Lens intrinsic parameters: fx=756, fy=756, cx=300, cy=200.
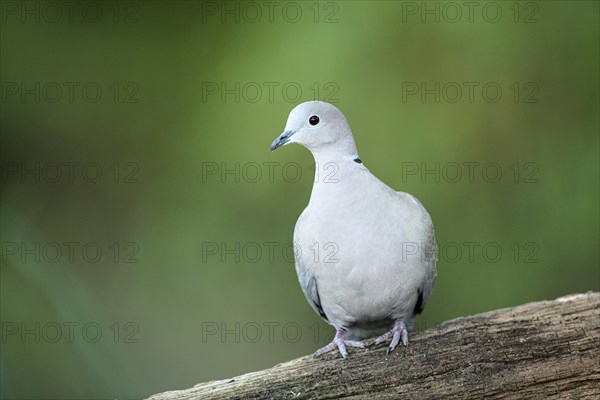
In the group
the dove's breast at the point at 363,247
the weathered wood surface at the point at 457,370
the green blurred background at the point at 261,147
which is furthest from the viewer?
the green blurred background at the point at 261,147

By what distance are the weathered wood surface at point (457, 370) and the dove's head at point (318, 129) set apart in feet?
2.83

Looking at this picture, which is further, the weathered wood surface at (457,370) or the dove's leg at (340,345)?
the dove's leg at (340,345)

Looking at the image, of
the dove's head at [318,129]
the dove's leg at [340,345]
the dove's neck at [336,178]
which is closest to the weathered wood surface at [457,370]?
the dove's leg at [340,345]

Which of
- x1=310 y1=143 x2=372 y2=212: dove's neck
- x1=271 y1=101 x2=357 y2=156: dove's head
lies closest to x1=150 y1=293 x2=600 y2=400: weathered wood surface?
x1=310 y1=143 x2=372 y2=212: dove's neck

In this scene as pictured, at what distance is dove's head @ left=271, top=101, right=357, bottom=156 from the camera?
3.12 meters

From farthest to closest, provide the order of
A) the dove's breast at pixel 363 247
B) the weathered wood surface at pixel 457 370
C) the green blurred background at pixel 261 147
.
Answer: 1. the green blurred background at pixel 261 147
2. the dove's breast at pixel 363 247
3. the weathered wood surface at pixel 457 370

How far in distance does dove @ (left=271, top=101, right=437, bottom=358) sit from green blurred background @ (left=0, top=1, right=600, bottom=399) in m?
1.92

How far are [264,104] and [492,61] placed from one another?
1596 mm

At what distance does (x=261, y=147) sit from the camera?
17.0 ft

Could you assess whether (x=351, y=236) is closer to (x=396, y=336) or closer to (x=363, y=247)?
(x=363, y=247)

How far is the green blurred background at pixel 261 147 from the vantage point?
16.9 ft

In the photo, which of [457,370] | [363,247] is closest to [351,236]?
[363,247]

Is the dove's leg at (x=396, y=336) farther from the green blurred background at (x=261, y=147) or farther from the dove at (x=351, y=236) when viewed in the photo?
the green blurred background at (x=261, y=147)

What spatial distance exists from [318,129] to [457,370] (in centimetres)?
111
